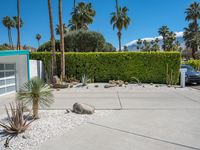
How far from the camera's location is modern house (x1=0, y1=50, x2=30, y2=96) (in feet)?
43.5

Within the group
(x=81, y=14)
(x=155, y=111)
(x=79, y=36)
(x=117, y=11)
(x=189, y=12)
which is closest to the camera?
(x=155, y=111)

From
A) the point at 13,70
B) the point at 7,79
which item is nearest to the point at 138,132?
the point at 7,79

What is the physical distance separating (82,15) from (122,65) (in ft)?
70.5

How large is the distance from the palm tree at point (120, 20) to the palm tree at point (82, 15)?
14.0 ft

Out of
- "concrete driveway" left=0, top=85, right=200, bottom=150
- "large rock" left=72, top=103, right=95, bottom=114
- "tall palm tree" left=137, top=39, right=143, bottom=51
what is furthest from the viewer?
"tall palm tree" left=137, top=39, right=143, bottom=51

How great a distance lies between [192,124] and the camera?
6.79 metres

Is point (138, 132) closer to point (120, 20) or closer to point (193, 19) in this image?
point (120, 20)

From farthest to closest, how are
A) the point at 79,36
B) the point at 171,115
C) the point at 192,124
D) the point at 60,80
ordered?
the point at 79,36, the point at 60,80, the point at 171,115, the point at 192,124

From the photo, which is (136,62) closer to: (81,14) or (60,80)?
(60,80)

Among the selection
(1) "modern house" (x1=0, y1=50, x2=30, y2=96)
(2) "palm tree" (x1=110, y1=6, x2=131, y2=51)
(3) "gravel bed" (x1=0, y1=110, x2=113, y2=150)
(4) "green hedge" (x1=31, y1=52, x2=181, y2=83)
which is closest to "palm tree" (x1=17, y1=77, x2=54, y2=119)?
(3) "gravel bed" (x1=0, y1=110, x2=113, y2=150)

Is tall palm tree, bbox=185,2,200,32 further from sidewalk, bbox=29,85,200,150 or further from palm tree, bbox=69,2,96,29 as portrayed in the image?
sidewalk, bbox=29,85,200,150

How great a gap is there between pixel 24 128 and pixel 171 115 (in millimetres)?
4959

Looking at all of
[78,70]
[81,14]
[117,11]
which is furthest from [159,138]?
[81,14]

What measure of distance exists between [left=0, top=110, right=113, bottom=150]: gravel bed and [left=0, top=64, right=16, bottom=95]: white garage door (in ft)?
19.1
